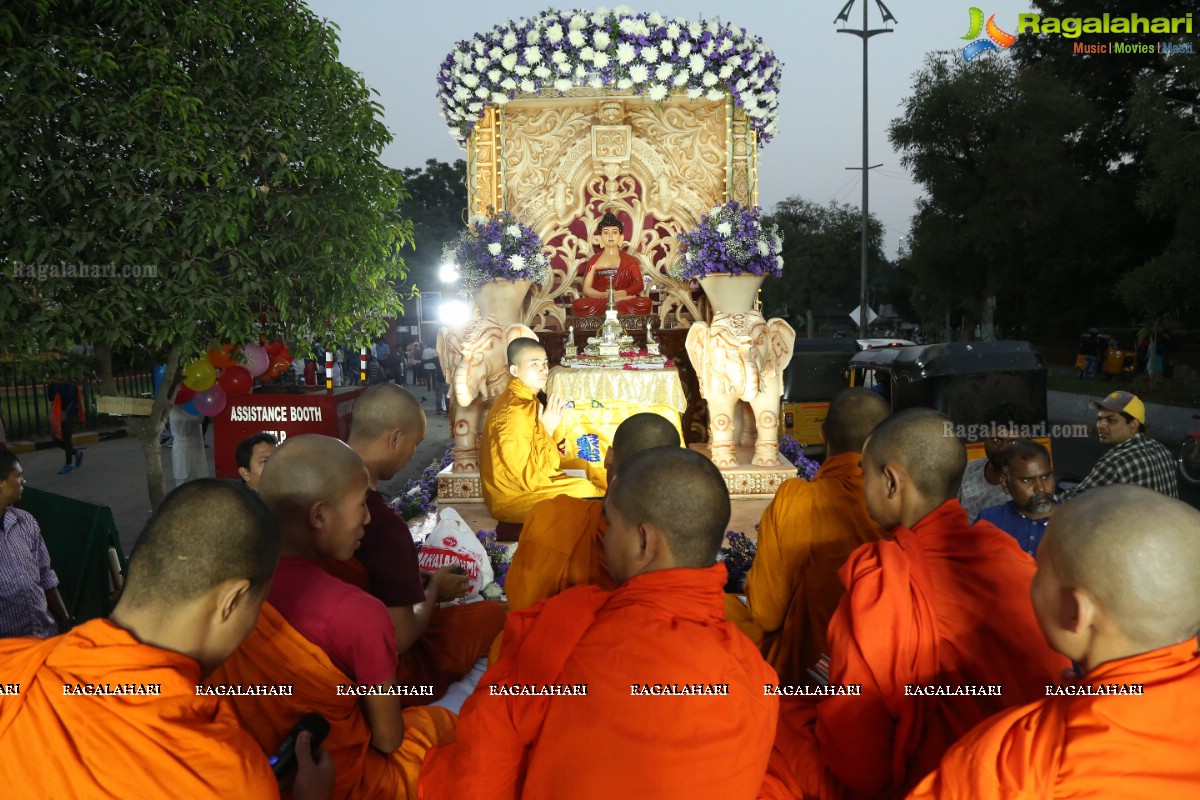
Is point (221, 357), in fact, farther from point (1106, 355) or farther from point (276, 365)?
point (1106, 355)

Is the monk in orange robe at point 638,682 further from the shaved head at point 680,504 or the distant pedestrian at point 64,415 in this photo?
→ the distant pedestrian at point 64,415

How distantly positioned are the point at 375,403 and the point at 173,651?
5.87ft

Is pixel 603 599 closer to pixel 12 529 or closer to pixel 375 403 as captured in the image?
pixel 375 403

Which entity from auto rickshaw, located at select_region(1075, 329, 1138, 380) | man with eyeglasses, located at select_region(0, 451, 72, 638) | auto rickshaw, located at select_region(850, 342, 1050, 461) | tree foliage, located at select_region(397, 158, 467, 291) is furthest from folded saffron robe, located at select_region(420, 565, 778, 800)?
tree foliage, located at select_region(397, 158, 467, 291)

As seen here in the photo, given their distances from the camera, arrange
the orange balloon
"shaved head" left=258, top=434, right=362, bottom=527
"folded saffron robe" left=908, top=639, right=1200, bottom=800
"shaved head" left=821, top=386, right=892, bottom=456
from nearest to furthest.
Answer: "folded saffron robe" left=908, top=639, right=1200, bottom=800 < "shaved head" left=258, top=434, right=362, bottom=527 < "shaved head" left=821, top=386, right=892, bottom=456 < the orange balloon

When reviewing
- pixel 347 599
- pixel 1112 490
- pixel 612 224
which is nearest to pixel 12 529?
pixel 347 599

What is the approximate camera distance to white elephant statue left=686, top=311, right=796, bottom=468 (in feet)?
28.0

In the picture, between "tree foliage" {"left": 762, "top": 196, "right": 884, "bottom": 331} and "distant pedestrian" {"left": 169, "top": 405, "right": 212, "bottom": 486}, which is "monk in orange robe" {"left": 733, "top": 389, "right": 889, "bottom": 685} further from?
"tree foliage" {"left": 762, "top": 196, "right": 884, "bottom": 331}

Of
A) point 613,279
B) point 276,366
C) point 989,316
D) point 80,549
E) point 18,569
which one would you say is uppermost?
point 613,279

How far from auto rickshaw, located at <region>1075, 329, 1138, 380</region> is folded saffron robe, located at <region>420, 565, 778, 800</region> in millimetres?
22710

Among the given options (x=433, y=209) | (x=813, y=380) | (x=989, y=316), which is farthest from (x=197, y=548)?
(x=433, y=209)

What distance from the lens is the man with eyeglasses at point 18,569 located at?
4203 millimetres

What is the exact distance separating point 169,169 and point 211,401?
268cm

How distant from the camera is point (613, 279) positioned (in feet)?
33.5
